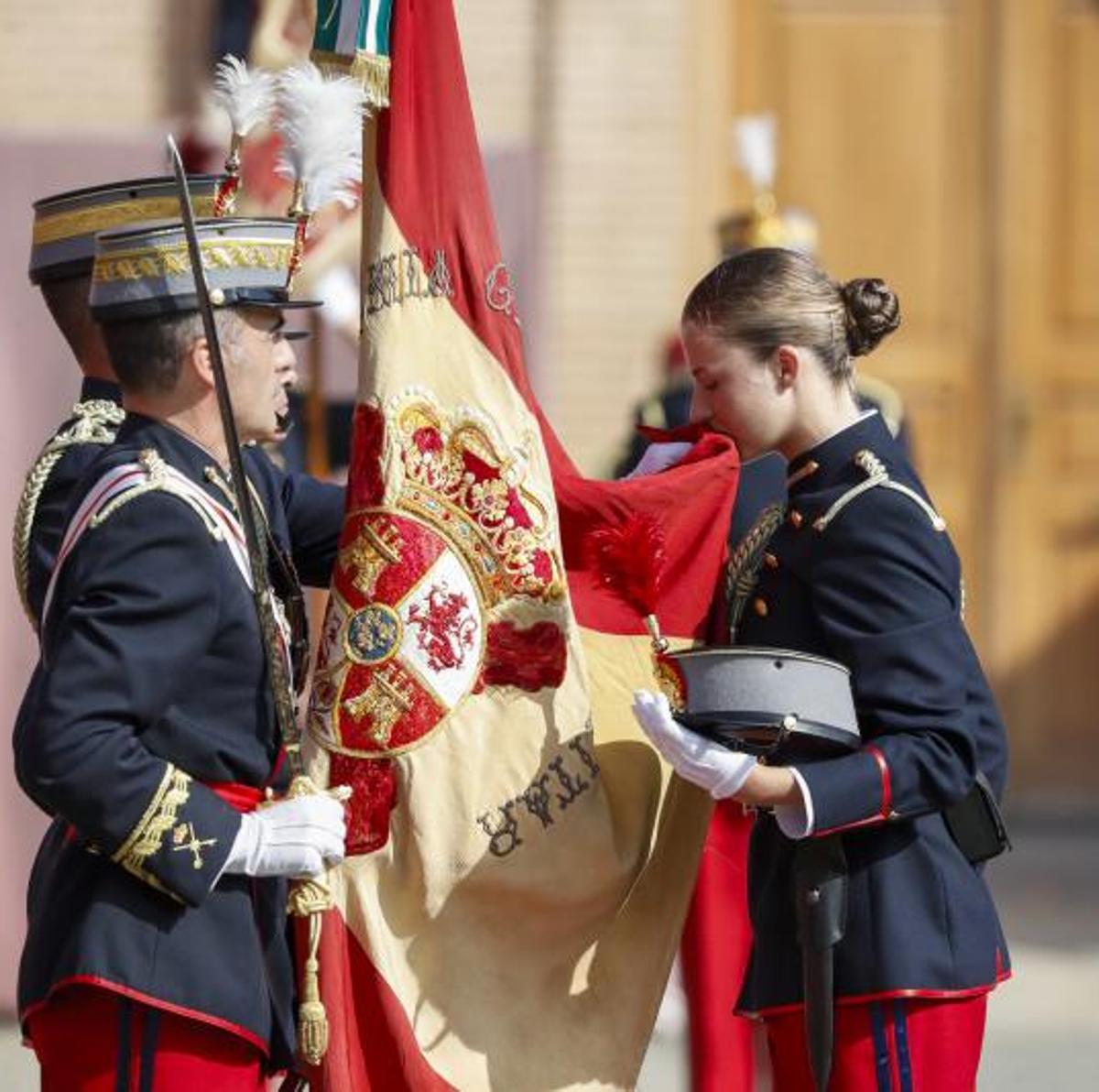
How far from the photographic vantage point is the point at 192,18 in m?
8.78

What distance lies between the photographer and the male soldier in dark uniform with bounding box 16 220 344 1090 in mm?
3238

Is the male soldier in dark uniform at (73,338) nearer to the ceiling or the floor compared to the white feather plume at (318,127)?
nearer to the floor

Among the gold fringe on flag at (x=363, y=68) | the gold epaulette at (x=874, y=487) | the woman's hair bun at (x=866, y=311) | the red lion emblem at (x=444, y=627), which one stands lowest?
the red lion emblem at (x=444, y=627)

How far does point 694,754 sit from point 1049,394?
20.3 ft

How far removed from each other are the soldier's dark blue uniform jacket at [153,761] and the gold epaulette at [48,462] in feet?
1.63

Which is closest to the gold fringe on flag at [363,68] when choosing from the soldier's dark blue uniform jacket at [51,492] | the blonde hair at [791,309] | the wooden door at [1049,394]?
the blonde hair at [791,309]

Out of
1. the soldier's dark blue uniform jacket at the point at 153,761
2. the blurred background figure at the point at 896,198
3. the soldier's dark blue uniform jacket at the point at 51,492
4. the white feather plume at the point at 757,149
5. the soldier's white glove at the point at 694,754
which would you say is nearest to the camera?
the soldier's dark blue uniform jacket at the point at 153,761

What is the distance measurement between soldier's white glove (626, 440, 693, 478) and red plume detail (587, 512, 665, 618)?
0.22 m

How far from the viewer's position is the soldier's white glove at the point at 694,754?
3404mm

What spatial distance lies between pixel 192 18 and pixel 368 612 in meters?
5.52

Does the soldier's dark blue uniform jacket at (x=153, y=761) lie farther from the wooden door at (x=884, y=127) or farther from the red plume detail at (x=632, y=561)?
the wooden door at (x=884, y=127)

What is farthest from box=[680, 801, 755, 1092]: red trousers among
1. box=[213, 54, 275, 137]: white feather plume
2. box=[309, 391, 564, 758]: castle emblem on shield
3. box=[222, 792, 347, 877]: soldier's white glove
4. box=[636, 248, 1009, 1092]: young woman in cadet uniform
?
box=[213, 54, 275, 137]: white feather plume

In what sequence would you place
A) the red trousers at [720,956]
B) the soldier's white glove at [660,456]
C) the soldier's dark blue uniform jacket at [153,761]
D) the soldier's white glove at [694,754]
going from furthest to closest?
the red trousers at [720,956]
the soldier's white glove at [660,456]
the soldier's white glove at [694,754]
the soldier's dark blue uniform jacket at [153,761]

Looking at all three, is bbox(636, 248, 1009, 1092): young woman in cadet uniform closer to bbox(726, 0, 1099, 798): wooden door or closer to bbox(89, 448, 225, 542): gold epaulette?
bbox(89, 448, 225, 542): gold epaulette
